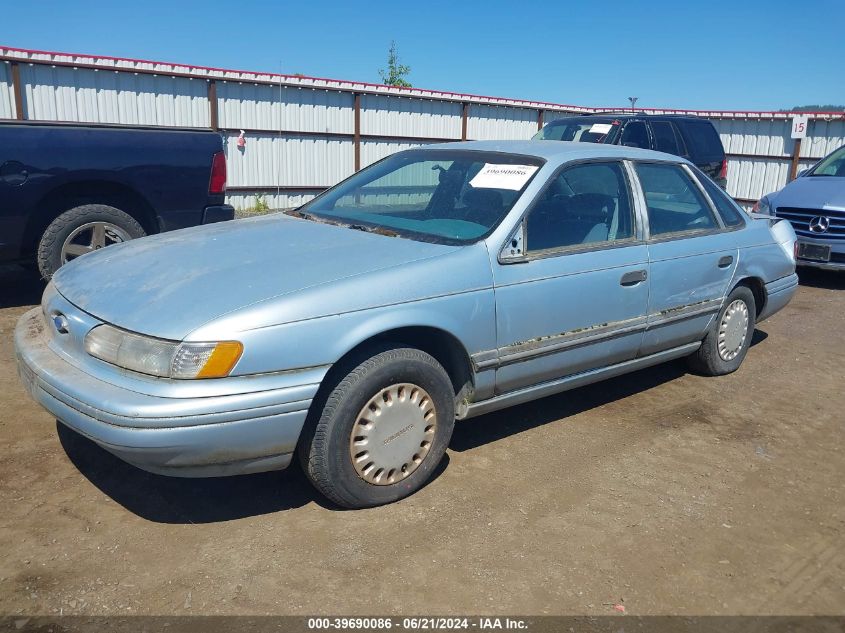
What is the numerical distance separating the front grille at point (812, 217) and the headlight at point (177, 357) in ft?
25.0

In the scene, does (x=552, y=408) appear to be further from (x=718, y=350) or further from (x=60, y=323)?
(x=60, y=323)

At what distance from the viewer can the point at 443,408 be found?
3.35 meters

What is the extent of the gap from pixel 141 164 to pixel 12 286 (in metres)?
1.99

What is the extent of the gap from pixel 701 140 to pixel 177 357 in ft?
33.3

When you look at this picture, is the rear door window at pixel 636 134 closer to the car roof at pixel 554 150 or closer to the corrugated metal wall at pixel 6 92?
the car roof at pixel 554 150

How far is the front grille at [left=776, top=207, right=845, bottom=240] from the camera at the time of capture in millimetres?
8086

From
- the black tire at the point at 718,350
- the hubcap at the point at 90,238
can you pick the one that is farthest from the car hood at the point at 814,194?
the hubcap at the point at 90,238

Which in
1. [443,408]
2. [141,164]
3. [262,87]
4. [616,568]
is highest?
[262,87]

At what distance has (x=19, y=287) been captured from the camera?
22.6ft

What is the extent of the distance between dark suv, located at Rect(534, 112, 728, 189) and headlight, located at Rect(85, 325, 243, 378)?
8363mm

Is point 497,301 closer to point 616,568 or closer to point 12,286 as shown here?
point 616,568

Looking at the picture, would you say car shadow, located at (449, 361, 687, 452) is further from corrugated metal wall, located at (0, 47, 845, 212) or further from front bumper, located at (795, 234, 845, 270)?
corrugated metal wall, located at (0, 47, 845, 212)

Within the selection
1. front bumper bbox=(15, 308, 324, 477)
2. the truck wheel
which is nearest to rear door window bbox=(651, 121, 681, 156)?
the truck wheel

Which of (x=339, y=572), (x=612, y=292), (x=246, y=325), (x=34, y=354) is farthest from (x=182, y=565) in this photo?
(x=612, y=292)
